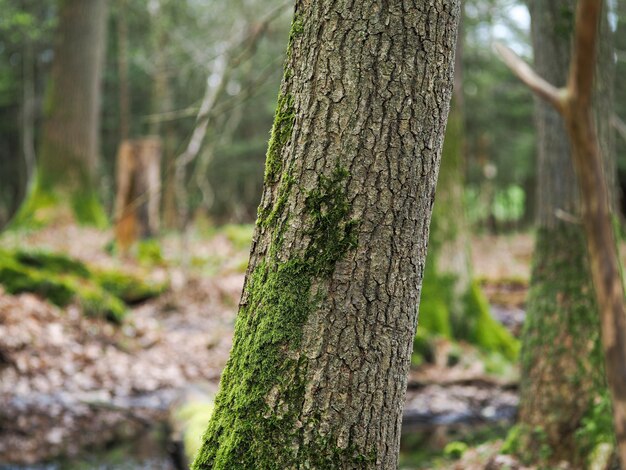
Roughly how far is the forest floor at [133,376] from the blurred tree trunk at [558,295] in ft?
2.29

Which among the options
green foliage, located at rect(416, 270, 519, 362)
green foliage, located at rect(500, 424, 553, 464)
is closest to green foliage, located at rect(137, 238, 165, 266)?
green foliage, located at rect(416, 270, 519, 362)

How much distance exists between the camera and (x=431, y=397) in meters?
7.30

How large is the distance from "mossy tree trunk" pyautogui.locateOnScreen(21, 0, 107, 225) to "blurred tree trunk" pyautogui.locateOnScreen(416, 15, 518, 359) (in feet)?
24.7

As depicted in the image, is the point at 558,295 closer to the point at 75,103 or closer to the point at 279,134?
the point at 279,134

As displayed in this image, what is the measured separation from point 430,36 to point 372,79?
25 centimetres

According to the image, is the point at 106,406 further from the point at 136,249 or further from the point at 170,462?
the point at 136,249

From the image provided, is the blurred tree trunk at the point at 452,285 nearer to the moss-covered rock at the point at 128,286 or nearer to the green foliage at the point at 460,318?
the green foliage at the point at 460,318

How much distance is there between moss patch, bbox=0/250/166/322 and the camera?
8219mm

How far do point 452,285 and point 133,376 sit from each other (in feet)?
13.5

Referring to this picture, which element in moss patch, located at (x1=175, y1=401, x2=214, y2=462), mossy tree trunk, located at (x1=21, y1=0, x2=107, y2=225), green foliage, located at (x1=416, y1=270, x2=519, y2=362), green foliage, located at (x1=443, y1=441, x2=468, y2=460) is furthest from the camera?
mossy tree trunk, located at (x1=21, y1=0, x2=107, y2=225)

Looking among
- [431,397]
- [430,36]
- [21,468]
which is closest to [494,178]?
[431,397]

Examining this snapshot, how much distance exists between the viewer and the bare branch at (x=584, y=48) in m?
1.12

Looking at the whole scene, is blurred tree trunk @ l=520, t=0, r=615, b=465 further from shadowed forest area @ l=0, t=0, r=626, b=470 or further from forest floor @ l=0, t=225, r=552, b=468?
forest floor @ l=0, t=225, r=552, b=468

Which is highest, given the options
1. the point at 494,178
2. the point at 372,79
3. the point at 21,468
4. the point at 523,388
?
the point at 494,178
